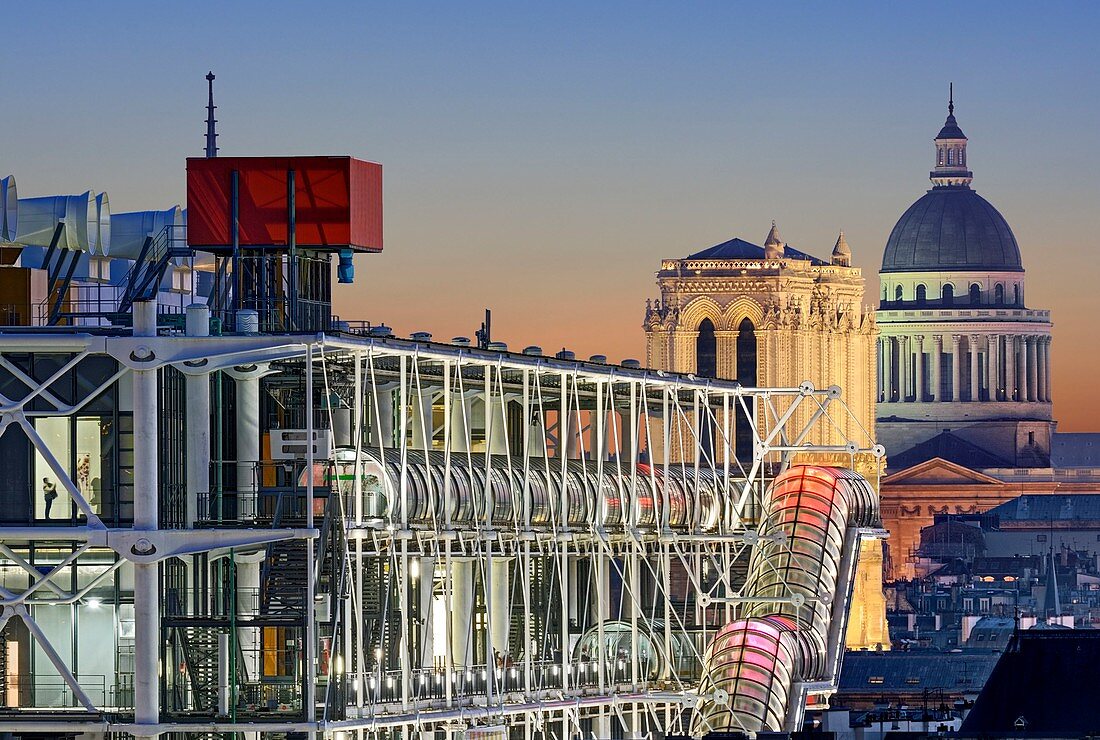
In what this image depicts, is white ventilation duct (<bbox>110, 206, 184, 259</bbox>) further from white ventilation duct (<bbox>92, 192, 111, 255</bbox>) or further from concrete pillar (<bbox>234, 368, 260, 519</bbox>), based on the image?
concrete pillar (<bbox>234, 368, 260, 519</bbox>)

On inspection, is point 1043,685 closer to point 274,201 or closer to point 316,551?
point 274,201

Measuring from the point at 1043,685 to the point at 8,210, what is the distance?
5792 centimetres

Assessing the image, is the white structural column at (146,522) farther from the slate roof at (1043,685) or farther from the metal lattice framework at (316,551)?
the slate roof at (1043,685)

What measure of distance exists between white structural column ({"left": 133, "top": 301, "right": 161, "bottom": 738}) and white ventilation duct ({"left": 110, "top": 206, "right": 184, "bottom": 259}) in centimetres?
4382

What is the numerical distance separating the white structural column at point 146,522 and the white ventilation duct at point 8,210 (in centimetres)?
2811

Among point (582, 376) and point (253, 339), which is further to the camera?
point (582, 376)

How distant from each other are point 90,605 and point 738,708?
28.1m

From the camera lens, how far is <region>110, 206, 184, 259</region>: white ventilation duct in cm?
13888

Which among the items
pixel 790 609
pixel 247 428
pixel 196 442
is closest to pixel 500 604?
pixel 790 609

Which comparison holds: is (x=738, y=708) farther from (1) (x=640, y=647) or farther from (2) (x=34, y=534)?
(2) (x=34, y=534)

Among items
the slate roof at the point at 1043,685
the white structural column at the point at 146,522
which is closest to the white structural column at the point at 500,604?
the white structural column at the point at 146,522

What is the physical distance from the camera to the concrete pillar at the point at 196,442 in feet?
317

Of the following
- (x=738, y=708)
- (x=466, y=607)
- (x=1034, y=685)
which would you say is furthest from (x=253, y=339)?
(x=1034, y=685)

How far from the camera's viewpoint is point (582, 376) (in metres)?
115
